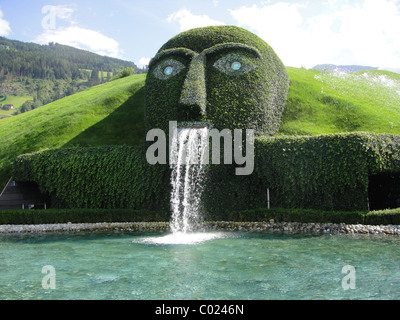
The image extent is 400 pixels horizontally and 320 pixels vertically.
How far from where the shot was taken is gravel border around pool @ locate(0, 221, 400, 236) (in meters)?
13.0

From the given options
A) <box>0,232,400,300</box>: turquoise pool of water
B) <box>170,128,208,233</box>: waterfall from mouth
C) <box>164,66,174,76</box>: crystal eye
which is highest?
<box>164,66,174,76</box>: crystal eye

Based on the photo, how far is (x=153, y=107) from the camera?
18.2 meters

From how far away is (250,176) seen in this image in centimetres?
1641

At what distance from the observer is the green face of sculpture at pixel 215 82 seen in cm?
1673

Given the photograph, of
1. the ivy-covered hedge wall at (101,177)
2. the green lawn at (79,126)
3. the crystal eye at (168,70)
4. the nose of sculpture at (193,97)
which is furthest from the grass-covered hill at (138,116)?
the nose of sculpture at (193,97)

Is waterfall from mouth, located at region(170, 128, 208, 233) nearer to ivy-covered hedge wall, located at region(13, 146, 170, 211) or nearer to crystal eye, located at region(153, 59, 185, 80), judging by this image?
ivy-covered hedge wall, located at region(13, 146, 170, 211)

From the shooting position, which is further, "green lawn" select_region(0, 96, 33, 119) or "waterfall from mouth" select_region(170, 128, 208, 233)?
"green lawn" select_region(0, 96, 33, 119)

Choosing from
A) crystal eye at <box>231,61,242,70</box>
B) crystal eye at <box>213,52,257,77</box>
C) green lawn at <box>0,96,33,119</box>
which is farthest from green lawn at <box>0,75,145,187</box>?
green lawn at <box>0,96,33,119</box>

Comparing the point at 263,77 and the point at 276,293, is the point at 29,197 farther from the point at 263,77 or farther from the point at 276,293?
the point at 276,293

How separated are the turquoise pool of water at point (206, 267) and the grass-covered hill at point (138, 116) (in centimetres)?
1009

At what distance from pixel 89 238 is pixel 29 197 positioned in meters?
8.03

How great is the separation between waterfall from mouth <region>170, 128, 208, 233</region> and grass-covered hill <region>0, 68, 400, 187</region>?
664 cm

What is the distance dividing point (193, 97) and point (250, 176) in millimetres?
4334

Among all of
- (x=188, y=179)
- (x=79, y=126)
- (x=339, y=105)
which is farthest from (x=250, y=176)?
(x=79, y=126)
